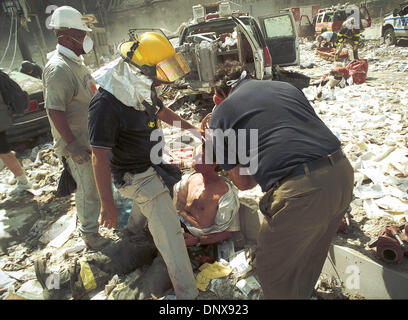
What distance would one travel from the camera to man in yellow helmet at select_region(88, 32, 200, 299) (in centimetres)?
177

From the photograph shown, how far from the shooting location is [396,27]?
1135 centimetres

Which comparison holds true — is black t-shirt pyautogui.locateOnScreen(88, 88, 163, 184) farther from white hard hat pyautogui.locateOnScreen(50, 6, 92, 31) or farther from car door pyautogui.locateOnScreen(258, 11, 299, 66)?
car door pyautogui.locateOnScreen(258, 11, 299, 66)

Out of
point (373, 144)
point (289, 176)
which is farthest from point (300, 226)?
point (373, 144)

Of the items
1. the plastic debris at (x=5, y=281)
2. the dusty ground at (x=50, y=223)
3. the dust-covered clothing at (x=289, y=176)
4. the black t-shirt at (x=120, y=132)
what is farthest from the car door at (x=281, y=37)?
the plastic debris at (x=5, y=281)

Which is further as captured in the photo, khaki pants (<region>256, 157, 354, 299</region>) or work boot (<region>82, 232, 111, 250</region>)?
work boot (<region>82, 232, 111, 250</region>)

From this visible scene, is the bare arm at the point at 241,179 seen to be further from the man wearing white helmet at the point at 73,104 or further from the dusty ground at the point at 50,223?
the man wearing white helmet at the point at 73,104

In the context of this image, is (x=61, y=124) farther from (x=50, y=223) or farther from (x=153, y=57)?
(x=50, y=223)

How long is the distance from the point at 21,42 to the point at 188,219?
37.0 ft

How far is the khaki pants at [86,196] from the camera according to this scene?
2.63 metres

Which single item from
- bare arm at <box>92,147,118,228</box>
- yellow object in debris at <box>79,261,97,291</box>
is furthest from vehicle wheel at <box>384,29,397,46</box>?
yellow object in debris at <box>79,261,97,291</box>

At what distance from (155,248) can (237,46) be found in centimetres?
539

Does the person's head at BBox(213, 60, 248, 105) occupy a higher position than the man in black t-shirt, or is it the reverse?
the person's head at BBox(213, 60, 248, 105)

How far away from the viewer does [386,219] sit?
2.63m

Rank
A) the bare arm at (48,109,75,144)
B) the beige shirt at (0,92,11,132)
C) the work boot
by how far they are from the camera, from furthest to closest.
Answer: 1. the beige shirt at (0,92,11,132)
2. the work boot
3. the bare arm at (48,109,75,144)
